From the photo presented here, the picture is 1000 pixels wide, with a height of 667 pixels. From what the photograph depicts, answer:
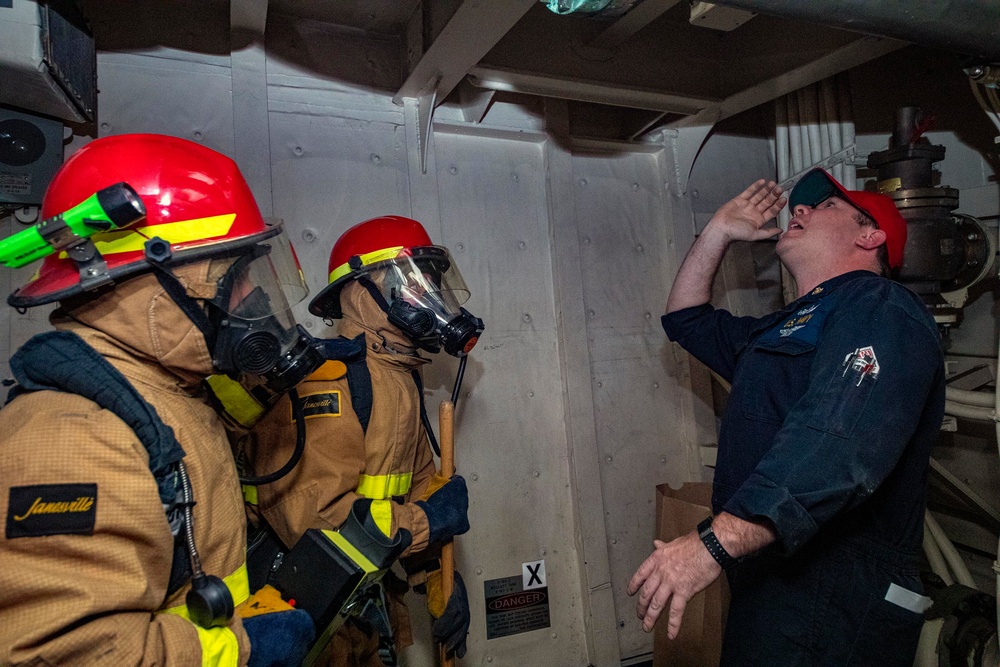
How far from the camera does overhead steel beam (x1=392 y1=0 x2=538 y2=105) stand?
80.5 inches

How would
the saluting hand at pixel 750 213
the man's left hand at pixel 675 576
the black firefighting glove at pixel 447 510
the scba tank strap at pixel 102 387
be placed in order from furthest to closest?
1. the saluting hand at pixel 750 213
2. the black firefighting glove at pixel 447 510
3. the man's left hand at pixel 675 576
4. the scba tank strap at pixel 102 387

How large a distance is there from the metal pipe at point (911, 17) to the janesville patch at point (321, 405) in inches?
58.7

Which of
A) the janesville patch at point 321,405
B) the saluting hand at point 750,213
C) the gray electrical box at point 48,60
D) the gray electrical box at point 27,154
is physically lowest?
the janesville patch at point 321,405

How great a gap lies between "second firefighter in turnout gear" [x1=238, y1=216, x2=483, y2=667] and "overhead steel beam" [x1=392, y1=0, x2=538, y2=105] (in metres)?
0.70

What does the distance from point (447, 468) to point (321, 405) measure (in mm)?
541

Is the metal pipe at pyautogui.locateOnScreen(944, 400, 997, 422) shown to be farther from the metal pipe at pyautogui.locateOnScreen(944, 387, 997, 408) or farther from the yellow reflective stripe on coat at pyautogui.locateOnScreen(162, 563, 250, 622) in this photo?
the yellow reflective stripe on coat at pyautogui.locateOnScreen(162, 563, 250, 622)

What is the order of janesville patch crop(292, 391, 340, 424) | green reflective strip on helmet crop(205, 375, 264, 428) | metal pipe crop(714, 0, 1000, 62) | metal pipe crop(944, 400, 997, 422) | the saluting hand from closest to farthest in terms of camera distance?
metal pipe crop(714, 0, 1000, 62) → green reflective strip on helmet crop(205, 375, 264, 428) → janesville patch crop(292, 391, 340, 424) → metal pipe crop(944, 400, 997, 422) → the saluting hand

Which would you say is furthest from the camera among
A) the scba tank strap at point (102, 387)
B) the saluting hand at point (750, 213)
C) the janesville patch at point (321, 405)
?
the saluting hand at point (750, 213)

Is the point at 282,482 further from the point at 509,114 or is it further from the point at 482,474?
the point at 509,114

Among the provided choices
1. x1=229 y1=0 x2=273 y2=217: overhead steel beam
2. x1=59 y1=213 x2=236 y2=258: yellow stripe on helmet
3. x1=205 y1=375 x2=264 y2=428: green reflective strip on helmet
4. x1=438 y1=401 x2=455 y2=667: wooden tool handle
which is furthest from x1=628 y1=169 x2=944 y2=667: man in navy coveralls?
x1=229 y1=0 x2=273 y2=217: overhead steel beam

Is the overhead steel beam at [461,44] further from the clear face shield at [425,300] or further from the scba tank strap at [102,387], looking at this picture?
the scba tank strap at [102,387]

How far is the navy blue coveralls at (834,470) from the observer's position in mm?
1426

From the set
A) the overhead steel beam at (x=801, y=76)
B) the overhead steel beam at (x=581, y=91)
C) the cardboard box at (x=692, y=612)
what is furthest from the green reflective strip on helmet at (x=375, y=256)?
the overhead steel beam at (x=801, y=76)

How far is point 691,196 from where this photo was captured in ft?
10.9
